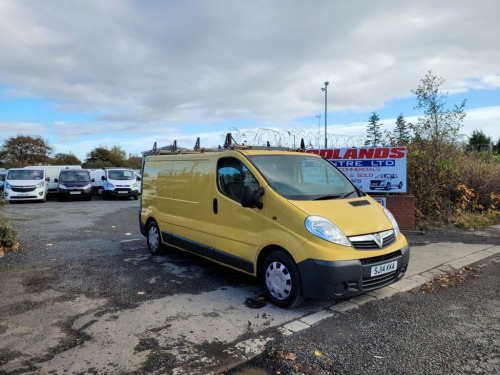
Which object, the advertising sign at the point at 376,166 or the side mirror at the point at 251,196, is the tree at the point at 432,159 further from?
the side mirror at the point at 251,196

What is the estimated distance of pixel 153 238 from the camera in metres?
7.15

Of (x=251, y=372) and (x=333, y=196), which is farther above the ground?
(x=333, y=196)

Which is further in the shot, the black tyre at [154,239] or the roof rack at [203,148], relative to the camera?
the black tyre at [154,239]

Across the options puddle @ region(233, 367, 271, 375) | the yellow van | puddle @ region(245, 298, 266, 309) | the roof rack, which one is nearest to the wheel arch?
the yellow van

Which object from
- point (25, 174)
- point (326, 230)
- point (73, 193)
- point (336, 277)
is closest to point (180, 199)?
point (326, 230)

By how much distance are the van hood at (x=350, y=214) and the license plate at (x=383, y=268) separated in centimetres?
41

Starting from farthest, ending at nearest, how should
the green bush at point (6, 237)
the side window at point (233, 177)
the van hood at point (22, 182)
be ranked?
the van hood at point (22, 182) → the green bush at point (6, 237) → the side window at point (233, 177)

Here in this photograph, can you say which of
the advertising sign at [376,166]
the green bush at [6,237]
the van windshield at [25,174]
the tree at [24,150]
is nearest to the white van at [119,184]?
the van windshield at [25,174]

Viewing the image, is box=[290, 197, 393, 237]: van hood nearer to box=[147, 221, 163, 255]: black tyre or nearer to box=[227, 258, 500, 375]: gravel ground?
box=[227, 258, 500, 375]: gravel ground

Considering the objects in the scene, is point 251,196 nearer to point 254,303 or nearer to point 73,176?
point 254,303

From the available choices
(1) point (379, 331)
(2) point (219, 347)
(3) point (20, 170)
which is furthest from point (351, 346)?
(3) point (20, 170)

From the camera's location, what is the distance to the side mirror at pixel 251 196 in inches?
175

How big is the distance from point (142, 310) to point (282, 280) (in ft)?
5.56

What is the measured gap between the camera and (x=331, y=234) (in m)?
4.05
